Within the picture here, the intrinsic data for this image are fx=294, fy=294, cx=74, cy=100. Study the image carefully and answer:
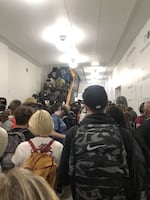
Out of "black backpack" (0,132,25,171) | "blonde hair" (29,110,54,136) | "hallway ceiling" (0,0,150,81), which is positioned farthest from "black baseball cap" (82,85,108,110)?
"hallway ceiling" (0,0,150,81)

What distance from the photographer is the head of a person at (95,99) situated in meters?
2.11

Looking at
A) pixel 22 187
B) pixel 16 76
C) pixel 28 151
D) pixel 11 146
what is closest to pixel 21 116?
pixel 11 146

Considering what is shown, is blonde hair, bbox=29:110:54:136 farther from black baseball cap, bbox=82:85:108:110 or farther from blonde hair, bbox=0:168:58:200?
blonde hair, bbox=0:168:58:200

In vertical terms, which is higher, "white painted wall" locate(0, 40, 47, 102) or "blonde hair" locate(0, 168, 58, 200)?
"white painted wall" locate(0, 40, 47, 102)

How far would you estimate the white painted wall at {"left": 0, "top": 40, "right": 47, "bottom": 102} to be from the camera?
7.80m

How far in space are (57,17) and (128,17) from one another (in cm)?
143

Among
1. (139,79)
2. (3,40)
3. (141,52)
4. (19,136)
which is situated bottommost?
(19,136)

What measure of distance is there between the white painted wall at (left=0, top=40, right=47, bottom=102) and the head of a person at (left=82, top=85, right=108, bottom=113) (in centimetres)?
579

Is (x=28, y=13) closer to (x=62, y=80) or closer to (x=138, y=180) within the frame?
(x=138, y=180)

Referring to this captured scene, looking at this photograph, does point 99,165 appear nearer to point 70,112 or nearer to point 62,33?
point 70,112

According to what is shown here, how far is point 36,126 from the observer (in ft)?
8.32

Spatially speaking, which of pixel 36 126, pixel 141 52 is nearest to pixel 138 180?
pixel 36 126

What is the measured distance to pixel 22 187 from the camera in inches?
27.9

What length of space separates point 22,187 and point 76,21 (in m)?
5.75
